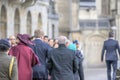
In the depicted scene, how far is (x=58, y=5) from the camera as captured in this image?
2210 inches

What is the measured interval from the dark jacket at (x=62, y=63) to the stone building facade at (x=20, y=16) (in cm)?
1475

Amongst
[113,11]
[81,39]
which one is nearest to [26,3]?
[81,39]

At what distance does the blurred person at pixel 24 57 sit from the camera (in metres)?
11.4

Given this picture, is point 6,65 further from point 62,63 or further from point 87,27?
point 87,27

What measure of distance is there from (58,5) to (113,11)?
6103 mm

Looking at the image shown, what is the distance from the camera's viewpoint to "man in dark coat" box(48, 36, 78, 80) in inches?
470

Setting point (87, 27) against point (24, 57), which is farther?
point (87, 27)

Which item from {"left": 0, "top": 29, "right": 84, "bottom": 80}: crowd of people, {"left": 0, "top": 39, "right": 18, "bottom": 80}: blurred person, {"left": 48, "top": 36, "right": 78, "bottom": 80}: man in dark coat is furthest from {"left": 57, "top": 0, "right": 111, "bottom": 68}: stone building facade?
{"left": 0, "top": 39, "right": 18, "bottom": 80}: blurred person

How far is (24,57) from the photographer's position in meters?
11.6

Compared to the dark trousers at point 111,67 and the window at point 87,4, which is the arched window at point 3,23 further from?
the window at point 87,4

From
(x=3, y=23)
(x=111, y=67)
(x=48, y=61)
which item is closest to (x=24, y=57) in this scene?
(x=48, y=61)

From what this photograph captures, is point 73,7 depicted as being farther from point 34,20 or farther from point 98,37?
point 34,20

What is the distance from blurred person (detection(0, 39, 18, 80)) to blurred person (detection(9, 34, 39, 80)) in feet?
6.81

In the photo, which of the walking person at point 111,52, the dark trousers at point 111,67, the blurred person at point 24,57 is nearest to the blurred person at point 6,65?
the blurred person at point 24,57
